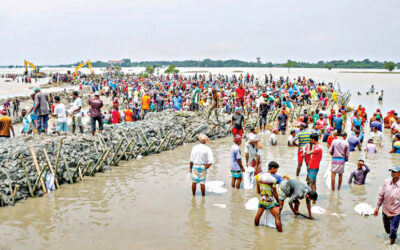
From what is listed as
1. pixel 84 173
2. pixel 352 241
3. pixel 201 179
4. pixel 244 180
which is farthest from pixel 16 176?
pixel 352 241

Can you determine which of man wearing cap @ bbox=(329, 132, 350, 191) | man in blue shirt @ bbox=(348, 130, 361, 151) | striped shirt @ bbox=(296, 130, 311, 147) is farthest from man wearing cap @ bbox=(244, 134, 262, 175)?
man in blue shirt @ bbox=(348, 130, 361, 151)

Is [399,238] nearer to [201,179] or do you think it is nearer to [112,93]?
[201,179]

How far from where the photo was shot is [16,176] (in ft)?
32.9

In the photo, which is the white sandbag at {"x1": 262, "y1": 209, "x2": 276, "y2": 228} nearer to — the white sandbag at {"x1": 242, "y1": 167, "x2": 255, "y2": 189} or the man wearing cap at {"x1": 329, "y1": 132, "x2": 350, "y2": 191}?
the white sandbag at {"x1": 242, "y1": 167, "x2": 255, "y2": 189}

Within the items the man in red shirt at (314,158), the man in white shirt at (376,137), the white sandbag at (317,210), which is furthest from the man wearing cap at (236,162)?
the man in white shirt at (376,137)

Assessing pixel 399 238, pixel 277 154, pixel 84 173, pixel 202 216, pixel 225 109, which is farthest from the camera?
pixel 225 109

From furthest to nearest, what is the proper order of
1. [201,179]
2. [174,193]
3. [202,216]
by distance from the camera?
[174,193]
[201,179]
[202,216]

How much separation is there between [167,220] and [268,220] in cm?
227

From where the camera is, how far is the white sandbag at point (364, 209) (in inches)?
335

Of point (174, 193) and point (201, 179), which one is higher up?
point (201, 179)

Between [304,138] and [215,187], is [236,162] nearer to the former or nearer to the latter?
[215,187]

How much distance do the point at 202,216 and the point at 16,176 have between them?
534 cm

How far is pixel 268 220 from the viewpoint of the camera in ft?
25.5

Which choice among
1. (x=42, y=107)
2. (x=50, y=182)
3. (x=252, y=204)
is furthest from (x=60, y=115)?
(x=252, y=204)
